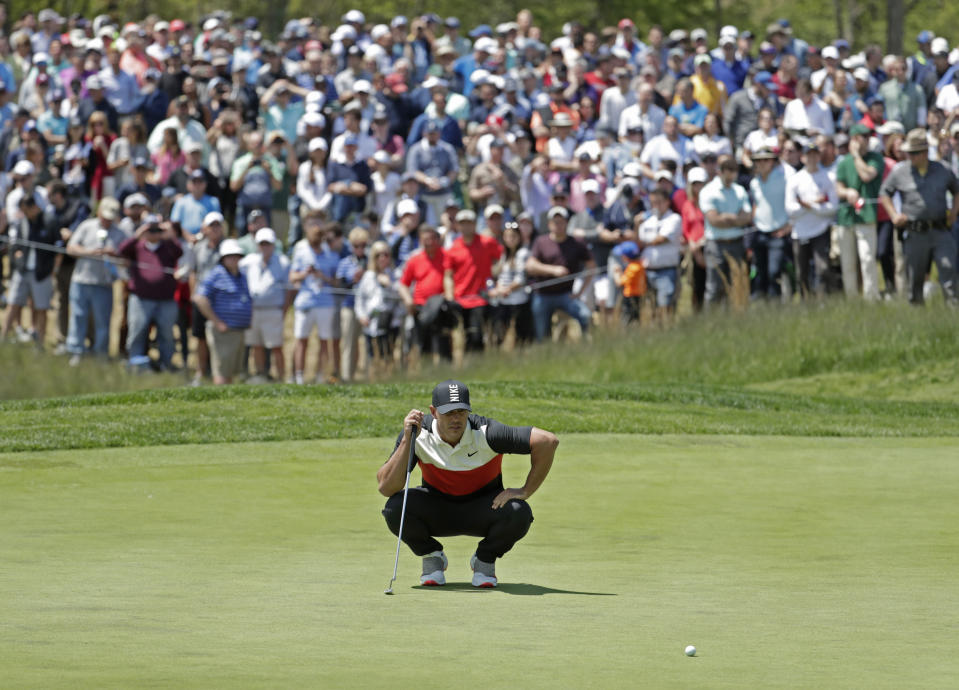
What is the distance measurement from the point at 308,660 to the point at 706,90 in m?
19.5

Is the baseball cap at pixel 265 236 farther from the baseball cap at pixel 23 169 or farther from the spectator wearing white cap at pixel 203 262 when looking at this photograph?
the baseball cap at pixel 23 169

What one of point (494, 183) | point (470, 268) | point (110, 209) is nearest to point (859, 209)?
point (494, 183)

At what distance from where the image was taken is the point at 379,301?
2120cm

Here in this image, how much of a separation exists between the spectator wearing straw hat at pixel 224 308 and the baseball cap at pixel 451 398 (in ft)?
42.6

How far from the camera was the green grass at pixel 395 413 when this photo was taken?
51.3 feet

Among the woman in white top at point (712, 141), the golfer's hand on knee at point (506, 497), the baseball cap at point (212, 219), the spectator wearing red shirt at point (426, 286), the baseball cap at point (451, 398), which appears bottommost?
the golfer's hand on knee at point (506, 497)

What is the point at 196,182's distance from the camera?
2219 cm

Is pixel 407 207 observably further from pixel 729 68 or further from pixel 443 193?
pixel 729 68

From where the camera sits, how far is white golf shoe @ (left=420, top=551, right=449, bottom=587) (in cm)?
867

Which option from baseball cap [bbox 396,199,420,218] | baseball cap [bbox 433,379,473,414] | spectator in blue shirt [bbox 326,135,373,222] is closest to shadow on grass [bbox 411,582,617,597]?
baseball cap [bbox 433,379,473,414]

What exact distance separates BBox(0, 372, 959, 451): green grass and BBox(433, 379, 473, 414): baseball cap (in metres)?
7.27

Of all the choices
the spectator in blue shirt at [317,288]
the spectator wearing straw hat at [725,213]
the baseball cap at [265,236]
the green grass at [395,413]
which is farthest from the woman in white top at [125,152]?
the spectator wearing straw hat at [725,213]

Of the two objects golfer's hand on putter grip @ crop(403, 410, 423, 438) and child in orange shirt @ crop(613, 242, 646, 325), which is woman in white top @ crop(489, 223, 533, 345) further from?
golfer's hand on putter grip @ crop(403, 410, 423, 438)

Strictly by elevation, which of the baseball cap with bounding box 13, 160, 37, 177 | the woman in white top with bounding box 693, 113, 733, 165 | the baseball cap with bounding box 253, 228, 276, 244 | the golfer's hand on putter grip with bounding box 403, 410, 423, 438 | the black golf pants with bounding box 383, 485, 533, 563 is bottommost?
the black golf pants with bounding box 383, 485, 533, 563
